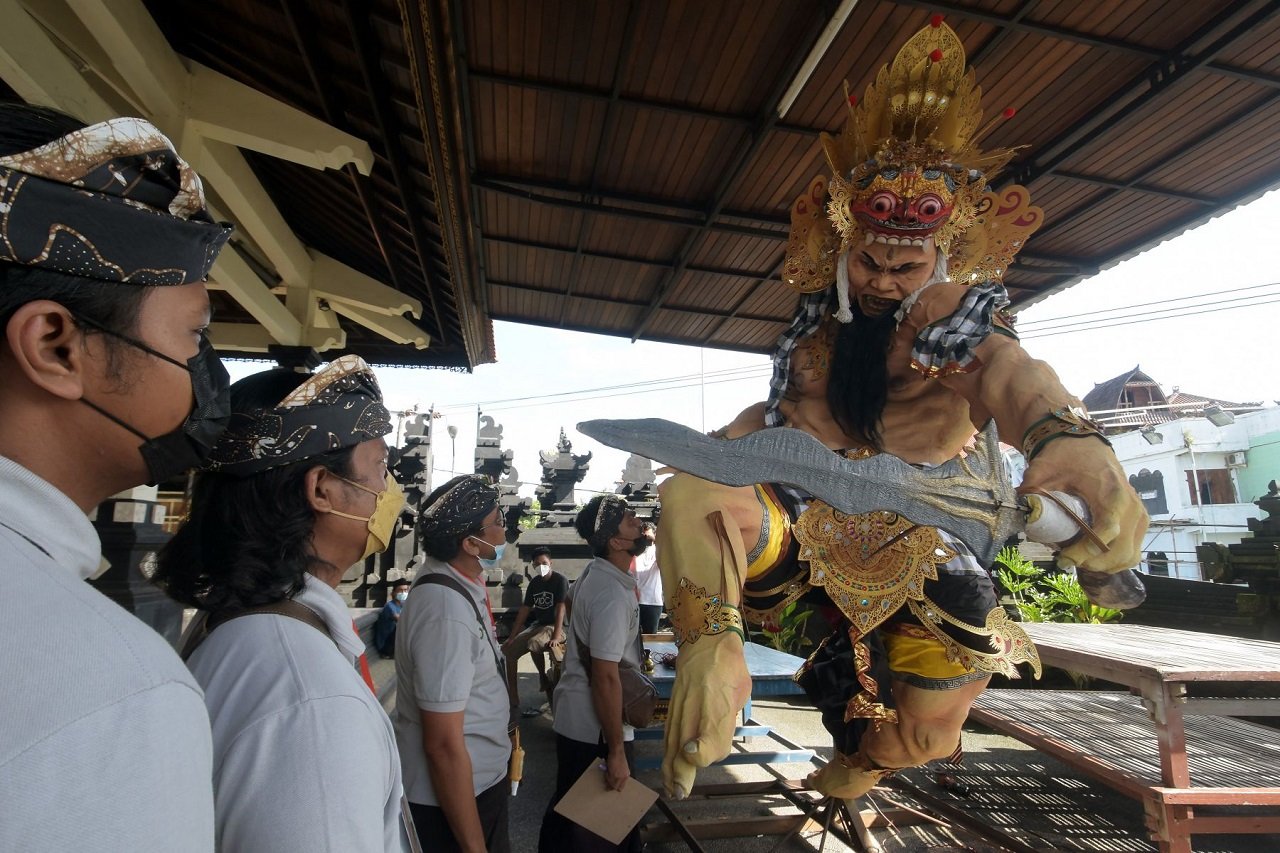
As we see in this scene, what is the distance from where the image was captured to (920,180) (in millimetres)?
2035

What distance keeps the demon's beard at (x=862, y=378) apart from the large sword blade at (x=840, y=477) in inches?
30.3

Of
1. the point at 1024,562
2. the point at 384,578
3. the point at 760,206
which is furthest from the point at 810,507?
the point at 384,578

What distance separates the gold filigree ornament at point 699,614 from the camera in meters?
1.68

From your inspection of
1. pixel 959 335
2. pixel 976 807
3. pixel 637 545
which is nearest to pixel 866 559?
pixel 959 335

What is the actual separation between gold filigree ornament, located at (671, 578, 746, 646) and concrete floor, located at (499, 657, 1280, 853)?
2.36 metres

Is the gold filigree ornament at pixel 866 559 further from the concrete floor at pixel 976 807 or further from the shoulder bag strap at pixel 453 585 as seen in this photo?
the concrete floor at pixel 976 807

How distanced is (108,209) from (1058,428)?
1807 mm

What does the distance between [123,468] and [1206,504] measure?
23.0m

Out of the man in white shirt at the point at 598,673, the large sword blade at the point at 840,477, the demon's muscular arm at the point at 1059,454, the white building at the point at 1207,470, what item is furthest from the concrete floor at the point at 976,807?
the white building at the point at 1207,470

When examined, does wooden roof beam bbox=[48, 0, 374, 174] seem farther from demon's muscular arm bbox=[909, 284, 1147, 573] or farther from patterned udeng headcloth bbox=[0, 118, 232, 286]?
demon's muscular arm bbox=[909, 284, 1147, 573]

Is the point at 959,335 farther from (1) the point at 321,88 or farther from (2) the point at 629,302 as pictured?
(1) the point at 321,88

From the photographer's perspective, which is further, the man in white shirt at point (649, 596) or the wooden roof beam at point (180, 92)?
the man in white shirt at point (649, 596)

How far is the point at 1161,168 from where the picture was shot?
2.91 m

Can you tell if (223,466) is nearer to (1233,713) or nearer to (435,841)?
(435,841)
